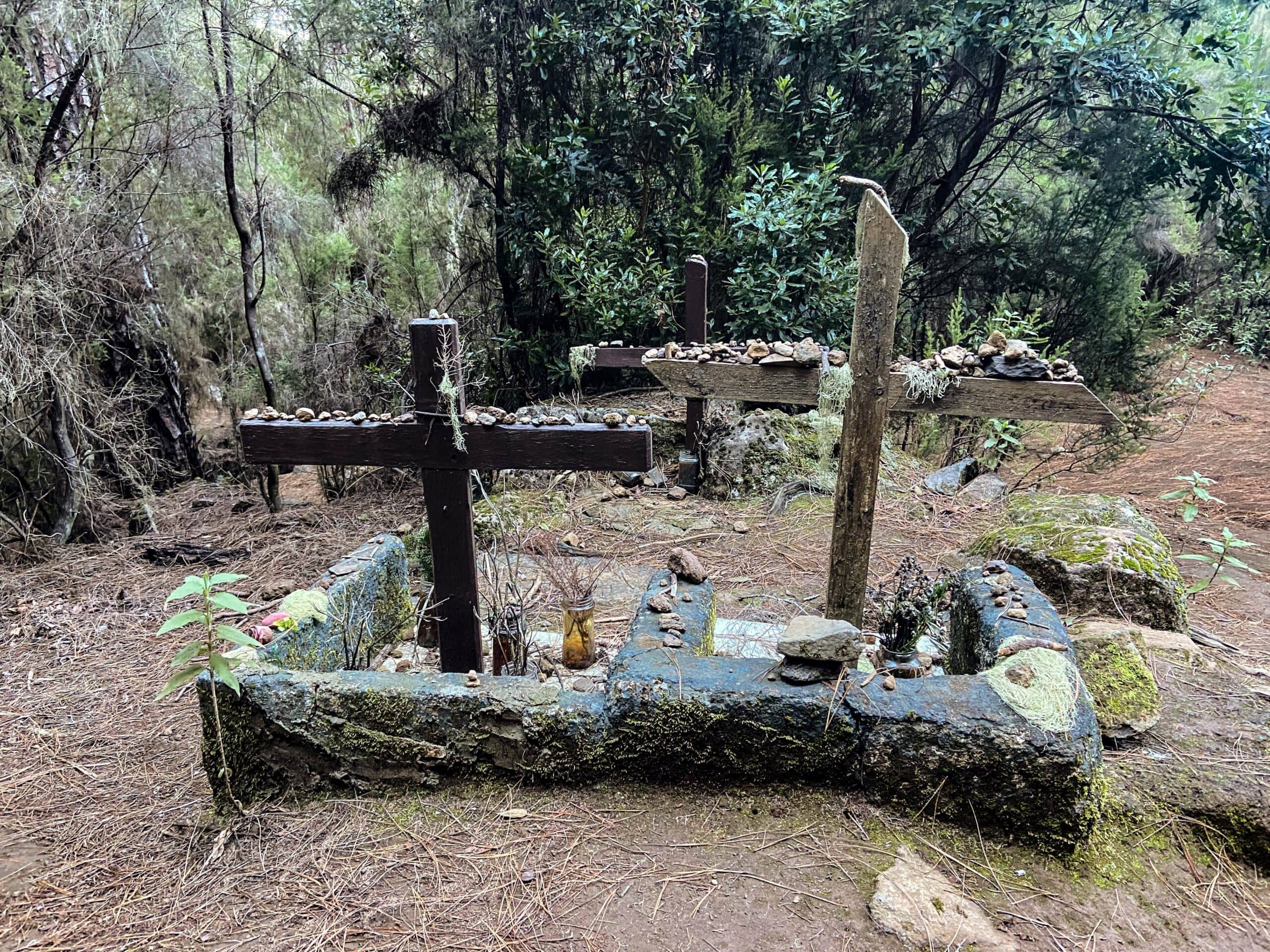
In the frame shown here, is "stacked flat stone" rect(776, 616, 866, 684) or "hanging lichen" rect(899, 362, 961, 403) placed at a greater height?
"hanging lichen" rect(899, 362, 961, 403)

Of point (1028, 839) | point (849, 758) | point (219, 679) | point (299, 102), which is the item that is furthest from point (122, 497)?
point (1028, 839)

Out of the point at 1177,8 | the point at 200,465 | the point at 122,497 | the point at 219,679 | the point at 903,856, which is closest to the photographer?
the point at 903,856

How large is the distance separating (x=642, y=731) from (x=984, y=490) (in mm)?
5377

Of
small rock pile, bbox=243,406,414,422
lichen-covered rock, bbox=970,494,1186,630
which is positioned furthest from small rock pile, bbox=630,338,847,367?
small rock pile, bbox=243,406,414,422

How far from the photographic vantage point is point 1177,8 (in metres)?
7.08

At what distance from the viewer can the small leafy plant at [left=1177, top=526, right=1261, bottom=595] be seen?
3676 mm

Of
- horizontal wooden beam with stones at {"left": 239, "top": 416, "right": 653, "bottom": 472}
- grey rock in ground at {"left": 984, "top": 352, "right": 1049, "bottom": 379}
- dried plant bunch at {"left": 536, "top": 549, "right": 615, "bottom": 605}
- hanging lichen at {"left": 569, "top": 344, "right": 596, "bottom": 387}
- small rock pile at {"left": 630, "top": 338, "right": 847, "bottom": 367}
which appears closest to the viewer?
horizontal wooden beam with stones at {"left": 239, "top": 416, "right": 653, "bottom": 472}

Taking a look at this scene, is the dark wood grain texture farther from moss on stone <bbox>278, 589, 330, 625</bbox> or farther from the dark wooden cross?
moss on stone <bbox>278, 589, 330, 625</bbox>

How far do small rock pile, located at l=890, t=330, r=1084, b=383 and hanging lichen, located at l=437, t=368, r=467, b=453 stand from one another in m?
1.92

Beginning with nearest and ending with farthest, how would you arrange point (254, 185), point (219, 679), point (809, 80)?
point (219, 679) < point (254, 185) < point (809, 80)

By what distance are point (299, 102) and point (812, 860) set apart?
26.2ft

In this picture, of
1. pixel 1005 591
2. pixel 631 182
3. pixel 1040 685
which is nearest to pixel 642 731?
pixel 1040 685

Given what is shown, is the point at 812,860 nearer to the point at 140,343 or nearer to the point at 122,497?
the point at 122,497

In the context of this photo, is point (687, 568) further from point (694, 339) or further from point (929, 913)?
point (694, 339)
